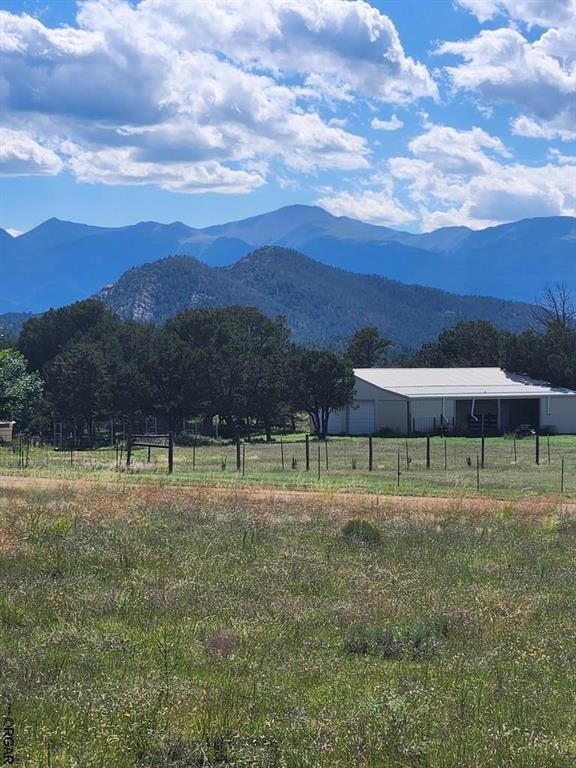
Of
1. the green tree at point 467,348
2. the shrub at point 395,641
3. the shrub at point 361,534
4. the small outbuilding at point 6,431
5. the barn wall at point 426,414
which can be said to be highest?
the green tree at point 467,348

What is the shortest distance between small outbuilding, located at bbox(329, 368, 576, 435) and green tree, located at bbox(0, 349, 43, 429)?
75.9ft

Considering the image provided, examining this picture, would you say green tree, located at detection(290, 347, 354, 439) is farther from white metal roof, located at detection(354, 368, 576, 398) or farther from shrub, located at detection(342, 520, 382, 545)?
shrub, located at detection(342, 520, 382, 545)

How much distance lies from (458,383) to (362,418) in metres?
9.97

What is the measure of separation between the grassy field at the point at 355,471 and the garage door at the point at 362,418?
2186cm

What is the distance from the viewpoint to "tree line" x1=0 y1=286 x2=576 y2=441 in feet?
228

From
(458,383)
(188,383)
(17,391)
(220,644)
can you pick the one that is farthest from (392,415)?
(220,644)

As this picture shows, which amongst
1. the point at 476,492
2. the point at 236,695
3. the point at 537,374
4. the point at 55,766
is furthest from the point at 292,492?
the point at 537,374

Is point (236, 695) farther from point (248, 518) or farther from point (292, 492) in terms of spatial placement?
point (292, 492)

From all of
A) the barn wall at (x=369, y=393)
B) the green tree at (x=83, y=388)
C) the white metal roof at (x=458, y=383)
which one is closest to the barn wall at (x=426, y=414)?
the white metal roof at (x=458, y=383)

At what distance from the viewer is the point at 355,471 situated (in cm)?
3481

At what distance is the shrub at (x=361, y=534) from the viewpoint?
15875 mm

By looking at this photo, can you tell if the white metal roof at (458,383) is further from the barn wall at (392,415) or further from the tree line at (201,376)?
the tree line at (201,376)

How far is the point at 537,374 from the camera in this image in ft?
283

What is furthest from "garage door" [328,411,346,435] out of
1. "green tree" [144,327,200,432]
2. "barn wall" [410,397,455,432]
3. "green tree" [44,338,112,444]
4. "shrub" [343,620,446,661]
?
"shrub" [343,620,446,661]
